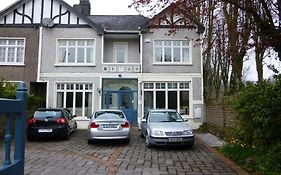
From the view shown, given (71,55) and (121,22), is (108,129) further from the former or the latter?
(121,22)

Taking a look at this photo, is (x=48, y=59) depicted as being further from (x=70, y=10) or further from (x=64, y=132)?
(x=64, y=132)

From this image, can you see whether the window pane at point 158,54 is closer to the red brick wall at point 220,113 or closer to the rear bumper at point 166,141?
the red brick wall at point 220,113

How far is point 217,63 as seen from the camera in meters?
28.3

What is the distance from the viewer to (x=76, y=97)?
78.1 feet

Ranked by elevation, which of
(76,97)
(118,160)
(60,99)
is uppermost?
(76,97)

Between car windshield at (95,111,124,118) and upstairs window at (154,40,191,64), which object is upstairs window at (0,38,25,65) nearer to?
upstairs window at (154,40,191,64)

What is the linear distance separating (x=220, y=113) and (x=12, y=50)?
1471 cm

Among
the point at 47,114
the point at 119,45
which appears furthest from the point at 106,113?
the point at 119,45

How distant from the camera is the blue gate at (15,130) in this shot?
14.3 feet

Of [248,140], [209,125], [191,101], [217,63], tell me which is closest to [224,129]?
[209,125]

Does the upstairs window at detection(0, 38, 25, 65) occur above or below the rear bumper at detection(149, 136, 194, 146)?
above

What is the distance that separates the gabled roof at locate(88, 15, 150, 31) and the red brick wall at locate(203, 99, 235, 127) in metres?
7.46

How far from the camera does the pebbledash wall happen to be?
52.1ft

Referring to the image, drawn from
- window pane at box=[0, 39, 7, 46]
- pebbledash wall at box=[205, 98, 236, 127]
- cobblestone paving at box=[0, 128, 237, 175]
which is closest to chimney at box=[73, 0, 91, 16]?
window pane at box=[0, 39, 7, 46]
